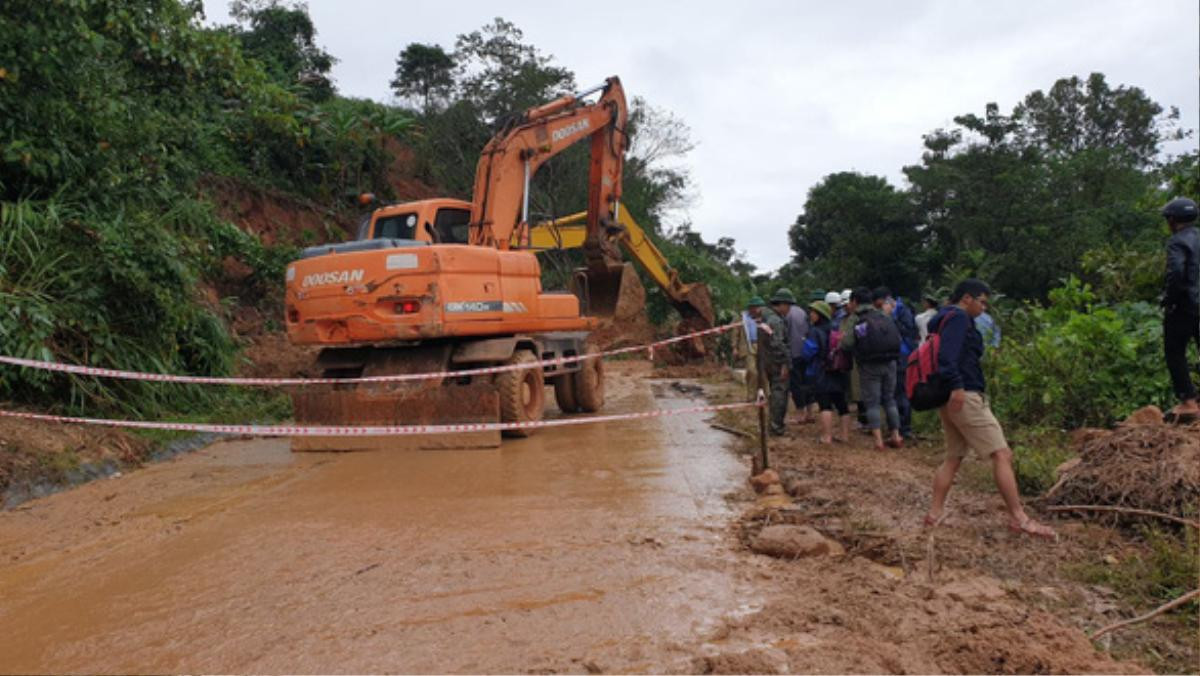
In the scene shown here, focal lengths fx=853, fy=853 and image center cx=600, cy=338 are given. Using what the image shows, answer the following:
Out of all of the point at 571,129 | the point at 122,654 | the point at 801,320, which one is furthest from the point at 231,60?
the point at 122,654

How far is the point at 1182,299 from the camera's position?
622cm

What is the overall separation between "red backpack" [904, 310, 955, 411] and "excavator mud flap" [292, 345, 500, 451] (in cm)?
415

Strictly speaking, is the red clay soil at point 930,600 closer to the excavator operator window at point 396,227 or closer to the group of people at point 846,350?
the group of people at point 846,350

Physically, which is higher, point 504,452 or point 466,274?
point 466,274

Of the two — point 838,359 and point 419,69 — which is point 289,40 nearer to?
point 419,69

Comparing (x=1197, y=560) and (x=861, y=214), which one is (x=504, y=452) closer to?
(x=1197, y=560)

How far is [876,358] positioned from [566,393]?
4317 millimetres

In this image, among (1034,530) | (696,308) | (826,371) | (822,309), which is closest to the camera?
(1034,530)

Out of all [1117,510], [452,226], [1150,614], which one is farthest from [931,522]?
[452,226]

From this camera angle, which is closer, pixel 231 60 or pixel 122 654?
pixel 122 654

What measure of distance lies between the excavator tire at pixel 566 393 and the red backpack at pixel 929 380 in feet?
20.3

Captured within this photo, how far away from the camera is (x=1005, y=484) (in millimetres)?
4992

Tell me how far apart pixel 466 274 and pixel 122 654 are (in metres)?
5.32

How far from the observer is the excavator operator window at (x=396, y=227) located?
9.50 metres
